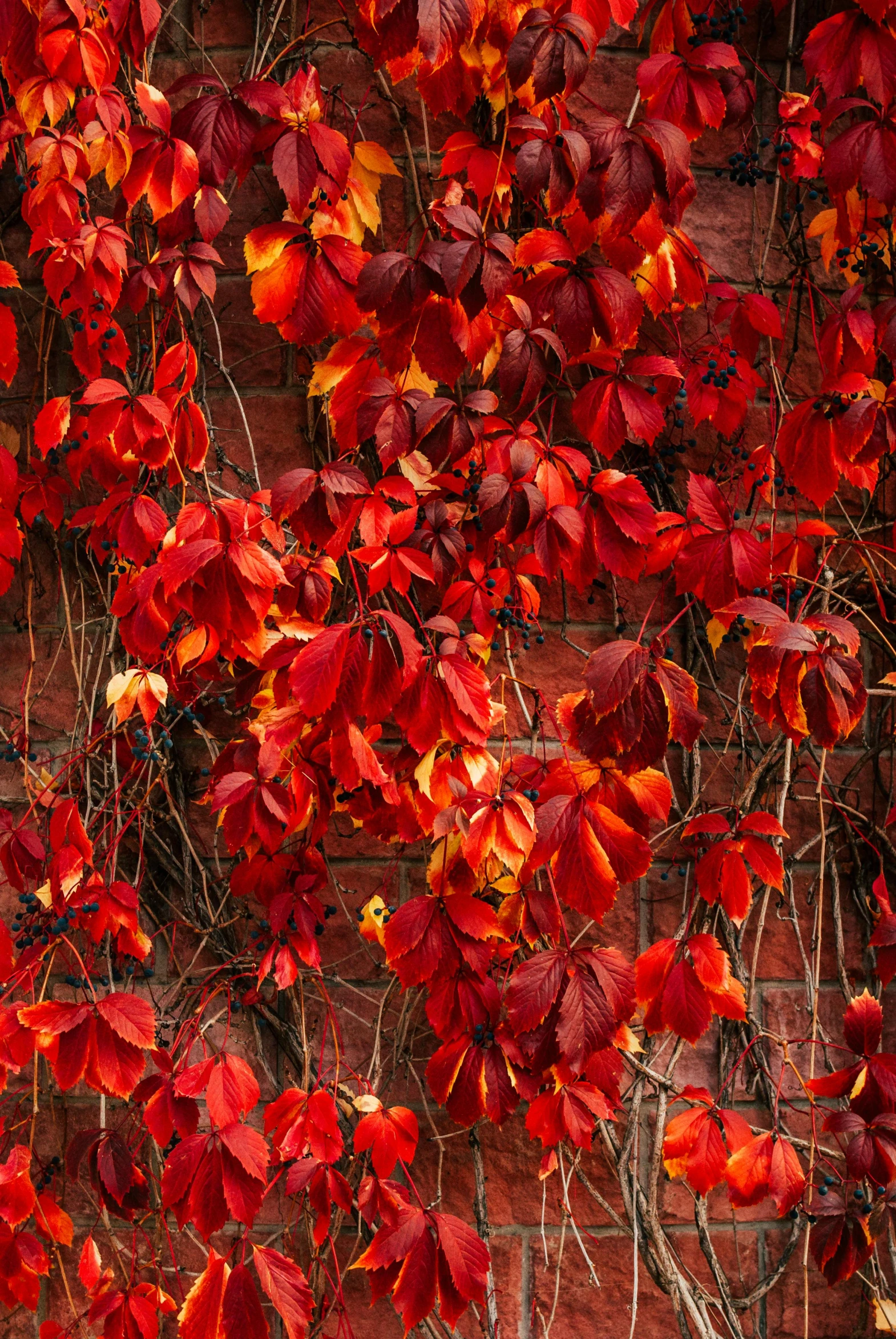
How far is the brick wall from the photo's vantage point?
149cm

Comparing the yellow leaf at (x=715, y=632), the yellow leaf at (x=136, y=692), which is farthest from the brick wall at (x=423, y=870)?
the yellow leaf at (x=136, y=692)

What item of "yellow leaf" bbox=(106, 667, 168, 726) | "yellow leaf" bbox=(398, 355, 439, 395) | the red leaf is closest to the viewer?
the red leaf

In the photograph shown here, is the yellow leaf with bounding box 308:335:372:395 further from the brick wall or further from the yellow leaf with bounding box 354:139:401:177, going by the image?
the yellow leaf with bounding box 354:139:401:177

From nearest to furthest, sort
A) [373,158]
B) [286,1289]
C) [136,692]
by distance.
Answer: [286,1289] → [136,692] → [373,158]

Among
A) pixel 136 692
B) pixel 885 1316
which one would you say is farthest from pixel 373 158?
pixel 885 1316

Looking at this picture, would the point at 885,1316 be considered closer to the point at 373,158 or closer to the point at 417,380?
the point at 417,380

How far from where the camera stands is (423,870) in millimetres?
1531

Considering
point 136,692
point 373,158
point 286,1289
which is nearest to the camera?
point 286,1289

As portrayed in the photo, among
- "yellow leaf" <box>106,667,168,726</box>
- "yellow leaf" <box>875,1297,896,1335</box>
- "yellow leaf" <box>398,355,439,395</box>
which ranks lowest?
"yellow leaf" <box>875,1297,896,1335</box>

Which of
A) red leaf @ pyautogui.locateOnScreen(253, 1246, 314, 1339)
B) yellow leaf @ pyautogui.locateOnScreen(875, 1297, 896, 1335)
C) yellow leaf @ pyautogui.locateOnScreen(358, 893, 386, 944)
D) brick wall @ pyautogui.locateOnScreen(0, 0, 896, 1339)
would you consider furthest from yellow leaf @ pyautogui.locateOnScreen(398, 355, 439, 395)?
yellow leaf @ pyautogui.locateOnScreen(875, 1297, 896, 1335)

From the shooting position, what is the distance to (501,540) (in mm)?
1379

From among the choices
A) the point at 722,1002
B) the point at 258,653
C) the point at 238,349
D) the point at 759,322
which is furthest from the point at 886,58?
the point at 722,1002

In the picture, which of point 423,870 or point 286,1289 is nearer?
point 286,1289

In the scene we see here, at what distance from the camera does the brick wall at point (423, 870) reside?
4.88 feet
